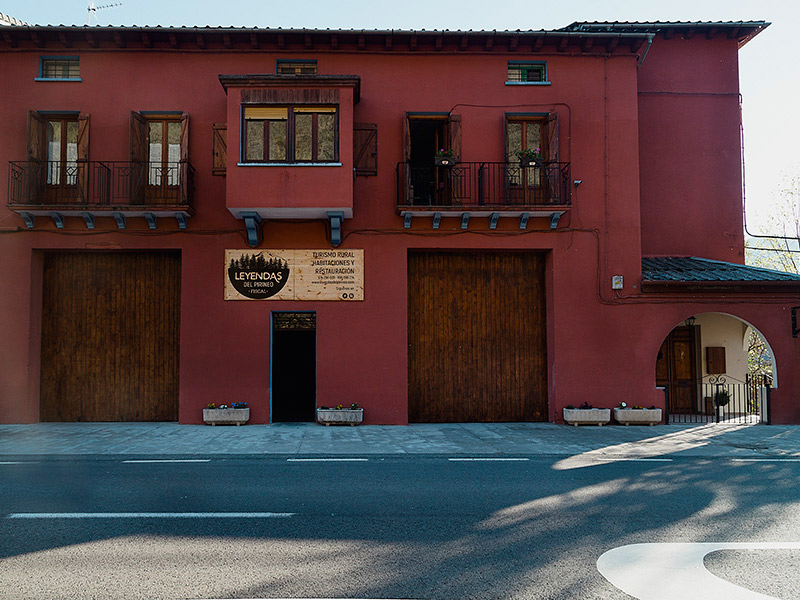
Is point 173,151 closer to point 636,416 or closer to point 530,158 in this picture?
point 530,158

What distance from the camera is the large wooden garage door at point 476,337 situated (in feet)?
51.3

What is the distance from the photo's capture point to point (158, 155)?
50.4 ft

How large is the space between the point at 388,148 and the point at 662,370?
9522mm

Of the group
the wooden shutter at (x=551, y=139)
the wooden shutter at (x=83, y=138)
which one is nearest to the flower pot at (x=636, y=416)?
the wooden shutter at (x=551, y=139)

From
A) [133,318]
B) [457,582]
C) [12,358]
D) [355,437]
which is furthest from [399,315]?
[457,582]

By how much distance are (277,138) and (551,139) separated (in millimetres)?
6637

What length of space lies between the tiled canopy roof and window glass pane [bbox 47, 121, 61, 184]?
14488 mm

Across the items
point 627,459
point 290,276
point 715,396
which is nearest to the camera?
point 627,459

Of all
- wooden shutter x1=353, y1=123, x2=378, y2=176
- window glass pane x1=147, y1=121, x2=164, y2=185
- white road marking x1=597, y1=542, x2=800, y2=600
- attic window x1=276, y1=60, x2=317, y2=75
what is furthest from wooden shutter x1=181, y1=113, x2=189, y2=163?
white road marking x1=597, y1=542, x2=800, y2=600

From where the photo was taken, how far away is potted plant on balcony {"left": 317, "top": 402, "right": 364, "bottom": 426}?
1458cm

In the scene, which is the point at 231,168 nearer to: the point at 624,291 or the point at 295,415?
the point at 295,415

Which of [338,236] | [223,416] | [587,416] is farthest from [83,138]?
[587,416]

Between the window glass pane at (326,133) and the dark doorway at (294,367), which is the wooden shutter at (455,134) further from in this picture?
the dark doorway at (294,367)

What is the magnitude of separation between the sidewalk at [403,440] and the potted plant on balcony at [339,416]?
0.22 meters
